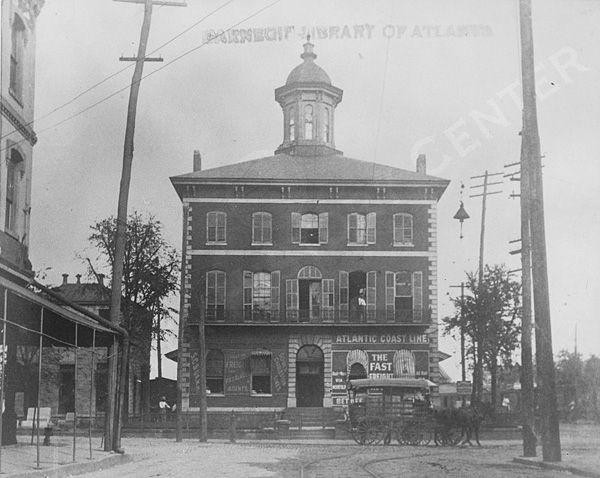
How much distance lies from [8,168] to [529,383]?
12.2 metres

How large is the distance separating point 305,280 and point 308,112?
9316 millimetres

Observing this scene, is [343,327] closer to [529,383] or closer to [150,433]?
[150,433]

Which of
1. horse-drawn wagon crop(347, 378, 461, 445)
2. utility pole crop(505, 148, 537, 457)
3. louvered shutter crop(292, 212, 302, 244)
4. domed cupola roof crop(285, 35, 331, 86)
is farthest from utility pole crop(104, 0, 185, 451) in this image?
domed cupola roof crop(285, 35, 331, 86)

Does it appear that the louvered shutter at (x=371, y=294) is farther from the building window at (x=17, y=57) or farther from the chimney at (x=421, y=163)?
the building window at (x=17, y=57)

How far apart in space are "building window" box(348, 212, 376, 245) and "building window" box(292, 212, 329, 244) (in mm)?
1091

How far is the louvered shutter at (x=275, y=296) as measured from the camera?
40272 mm

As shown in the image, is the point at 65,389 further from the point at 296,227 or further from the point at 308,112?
the point at 308,112

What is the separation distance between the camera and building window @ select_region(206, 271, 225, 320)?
4012 centimetres

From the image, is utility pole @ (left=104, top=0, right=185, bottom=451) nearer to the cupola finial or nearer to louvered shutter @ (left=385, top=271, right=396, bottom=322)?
louvered shutter @ (left=385, top=271, right=396, bottom=322)

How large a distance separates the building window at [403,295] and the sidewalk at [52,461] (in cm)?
2232

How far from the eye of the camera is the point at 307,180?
40.5 meters

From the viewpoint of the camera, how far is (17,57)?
63.7 feet

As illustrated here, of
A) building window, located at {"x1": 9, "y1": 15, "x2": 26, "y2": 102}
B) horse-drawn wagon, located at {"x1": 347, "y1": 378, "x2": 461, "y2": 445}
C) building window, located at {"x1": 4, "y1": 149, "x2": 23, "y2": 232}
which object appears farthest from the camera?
horse-drawn wagon, located at {"x1": 347, "y1": 378, "x2": 461, "y2": 445}

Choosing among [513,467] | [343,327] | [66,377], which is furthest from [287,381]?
[513,467]
